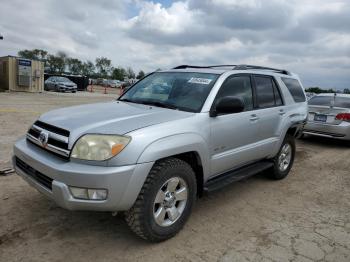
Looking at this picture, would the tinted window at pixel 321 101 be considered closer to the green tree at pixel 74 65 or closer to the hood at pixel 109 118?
the hood at pixel 109 118

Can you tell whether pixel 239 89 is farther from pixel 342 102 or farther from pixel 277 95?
pixel 342 102

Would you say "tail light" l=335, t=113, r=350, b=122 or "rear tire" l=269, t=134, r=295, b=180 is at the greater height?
"tail light" l=335, t=113, r=350, b=122

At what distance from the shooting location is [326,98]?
31.1 ft

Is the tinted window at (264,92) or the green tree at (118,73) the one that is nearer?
the tinted window at (264,92)

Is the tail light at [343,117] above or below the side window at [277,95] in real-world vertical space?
below

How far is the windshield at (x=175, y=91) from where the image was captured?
3.87m

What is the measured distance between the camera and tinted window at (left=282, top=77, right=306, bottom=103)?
18.8 feet

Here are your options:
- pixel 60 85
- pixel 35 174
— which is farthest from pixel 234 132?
pixel 60 85

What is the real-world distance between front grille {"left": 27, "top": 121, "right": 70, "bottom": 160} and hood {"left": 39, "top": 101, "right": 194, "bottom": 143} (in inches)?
2.0

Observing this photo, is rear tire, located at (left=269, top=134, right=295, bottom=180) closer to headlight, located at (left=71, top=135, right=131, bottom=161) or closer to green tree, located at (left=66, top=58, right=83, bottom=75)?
headlight, located at (left=71, top=135, right=131, bottom=161)

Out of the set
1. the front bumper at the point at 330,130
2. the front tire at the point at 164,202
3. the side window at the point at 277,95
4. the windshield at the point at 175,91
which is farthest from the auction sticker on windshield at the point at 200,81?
the front bumper at the point at 330,130

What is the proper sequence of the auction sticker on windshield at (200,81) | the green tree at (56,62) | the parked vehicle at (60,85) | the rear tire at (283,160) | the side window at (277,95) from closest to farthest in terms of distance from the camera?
the auction sticker on windshield at (200,81)
the side window at (277,95)
the rear tire at (283,160)
the parked vehicle at (60,85)
the green tree at (56,62)

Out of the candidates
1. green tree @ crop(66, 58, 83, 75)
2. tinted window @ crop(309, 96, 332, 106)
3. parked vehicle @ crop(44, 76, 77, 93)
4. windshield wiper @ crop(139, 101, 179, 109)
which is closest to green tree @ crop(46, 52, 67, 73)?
green tree @ crop(66, 58, 83, 75)

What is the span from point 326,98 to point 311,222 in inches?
253
